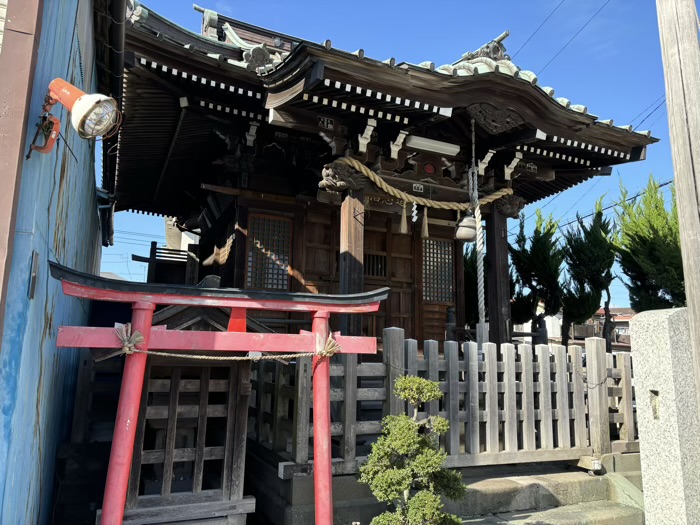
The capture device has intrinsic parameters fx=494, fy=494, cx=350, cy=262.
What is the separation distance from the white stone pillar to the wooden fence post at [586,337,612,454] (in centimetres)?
272

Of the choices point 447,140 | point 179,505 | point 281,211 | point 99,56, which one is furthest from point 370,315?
point 99,56

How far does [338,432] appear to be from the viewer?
5.36 metres

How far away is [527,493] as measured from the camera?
5.95 meters

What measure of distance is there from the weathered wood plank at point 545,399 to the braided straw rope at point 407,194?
111 inches

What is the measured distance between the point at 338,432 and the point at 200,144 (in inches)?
239

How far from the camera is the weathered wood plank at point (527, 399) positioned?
635cm

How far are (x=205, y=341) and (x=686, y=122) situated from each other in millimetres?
4046

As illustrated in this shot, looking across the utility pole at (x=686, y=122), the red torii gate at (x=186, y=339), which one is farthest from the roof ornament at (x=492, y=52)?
the red torii gate at (x=186, y=339)

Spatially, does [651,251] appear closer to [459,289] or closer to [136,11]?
[459,289]

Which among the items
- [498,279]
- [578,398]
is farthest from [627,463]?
[498,279]

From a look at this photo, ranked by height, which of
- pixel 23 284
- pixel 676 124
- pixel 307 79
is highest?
pixel 307 79

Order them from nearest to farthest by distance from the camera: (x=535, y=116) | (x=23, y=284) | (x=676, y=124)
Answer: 1. (x=23, y=284)
2. (x=676, y=124)
3. (x=535, y=116)

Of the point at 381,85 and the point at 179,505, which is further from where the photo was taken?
the point at 381,85

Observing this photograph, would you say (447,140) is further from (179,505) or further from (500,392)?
(179,505)
